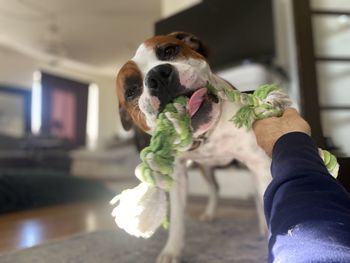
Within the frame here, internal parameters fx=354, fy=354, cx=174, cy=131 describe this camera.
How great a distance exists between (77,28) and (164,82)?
78.9 inches

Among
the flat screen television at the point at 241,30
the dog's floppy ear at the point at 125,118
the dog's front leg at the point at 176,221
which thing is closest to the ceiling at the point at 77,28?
the flat screen television at the point at 241,30

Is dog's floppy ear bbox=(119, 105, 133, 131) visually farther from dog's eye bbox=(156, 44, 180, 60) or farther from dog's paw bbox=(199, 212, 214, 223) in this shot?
dog's paw bbox=(199, 212, 214, 223)

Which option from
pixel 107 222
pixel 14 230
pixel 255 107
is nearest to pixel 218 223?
pixel 107 222

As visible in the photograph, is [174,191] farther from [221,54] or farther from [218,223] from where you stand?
[221,54]

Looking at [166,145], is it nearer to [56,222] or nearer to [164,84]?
[164,84]

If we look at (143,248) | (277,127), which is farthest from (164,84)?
(143,248)

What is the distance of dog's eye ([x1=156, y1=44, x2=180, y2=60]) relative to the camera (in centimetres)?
84

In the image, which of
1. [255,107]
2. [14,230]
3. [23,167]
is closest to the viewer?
[255,107]

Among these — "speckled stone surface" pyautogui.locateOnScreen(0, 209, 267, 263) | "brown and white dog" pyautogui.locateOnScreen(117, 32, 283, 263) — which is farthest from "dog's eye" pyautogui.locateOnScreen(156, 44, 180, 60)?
"speckled stone surface" pyautogui.locateOnScreen(0, 209, 267, 263)

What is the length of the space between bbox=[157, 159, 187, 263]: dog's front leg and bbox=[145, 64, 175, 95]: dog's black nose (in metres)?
0.32

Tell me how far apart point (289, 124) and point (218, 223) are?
1.07 metres

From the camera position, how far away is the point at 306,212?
1.24ft

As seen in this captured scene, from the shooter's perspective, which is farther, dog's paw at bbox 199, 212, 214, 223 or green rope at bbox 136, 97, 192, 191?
dog's paw at bbox 199, 212, 214, 223

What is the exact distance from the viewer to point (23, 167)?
2.51m
